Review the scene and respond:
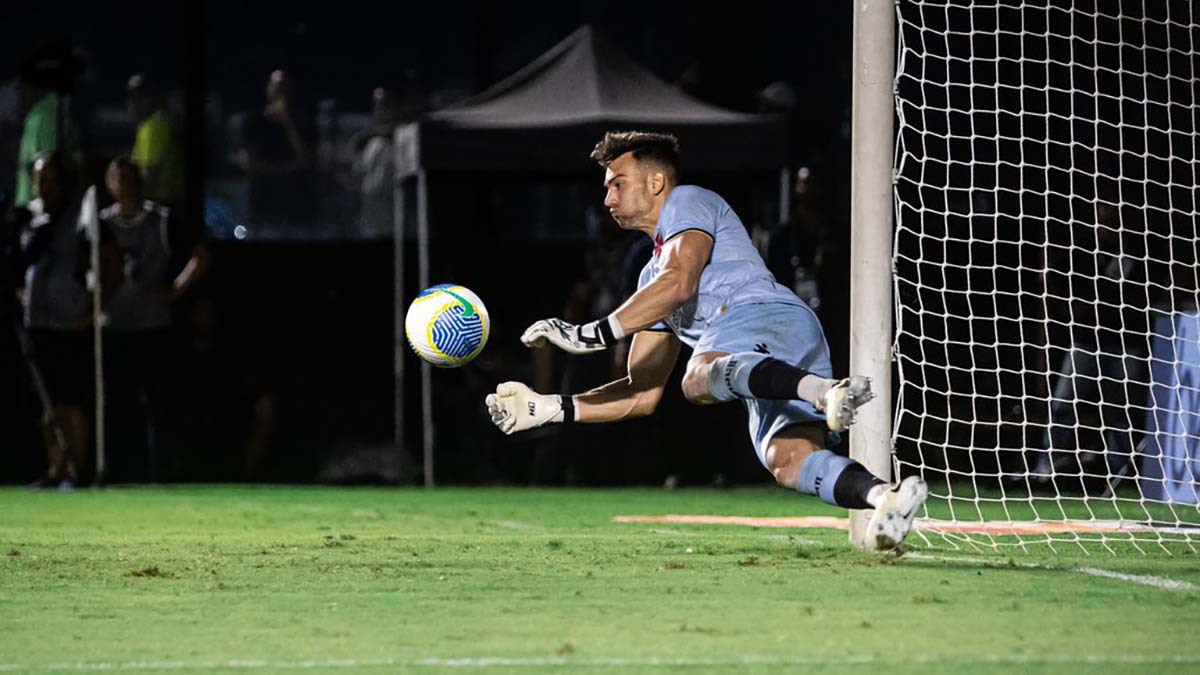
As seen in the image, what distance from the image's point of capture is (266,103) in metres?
18.2

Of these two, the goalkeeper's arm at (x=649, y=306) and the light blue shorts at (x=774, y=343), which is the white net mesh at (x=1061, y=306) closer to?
the light blue shorts at (x=774, y=343)

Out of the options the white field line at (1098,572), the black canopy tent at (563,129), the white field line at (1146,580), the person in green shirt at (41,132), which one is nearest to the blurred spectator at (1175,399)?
the black canopy tent at (563,129)

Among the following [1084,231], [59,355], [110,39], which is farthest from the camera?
[110,39]

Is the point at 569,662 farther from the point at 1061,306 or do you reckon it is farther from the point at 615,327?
the point at 1061,306

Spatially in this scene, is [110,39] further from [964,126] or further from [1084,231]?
[1084,231]

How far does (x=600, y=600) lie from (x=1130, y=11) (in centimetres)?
950

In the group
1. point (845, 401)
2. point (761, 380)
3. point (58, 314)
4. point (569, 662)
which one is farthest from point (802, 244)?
point (569, 662)

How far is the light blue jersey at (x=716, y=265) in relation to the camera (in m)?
7.85

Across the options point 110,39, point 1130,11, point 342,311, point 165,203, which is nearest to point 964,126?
point 1130,11

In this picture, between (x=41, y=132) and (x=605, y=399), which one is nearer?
(x=605, y=399)

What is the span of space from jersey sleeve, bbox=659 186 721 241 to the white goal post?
98cm

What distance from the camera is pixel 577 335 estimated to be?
757cm

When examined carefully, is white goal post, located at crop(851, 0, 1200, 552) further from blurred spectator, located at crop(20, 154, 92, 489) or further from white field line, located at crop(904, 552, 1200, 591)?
blurred spectator, located at crop(20, 154, 92, 489)

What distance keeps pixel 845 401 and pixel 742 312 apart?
3.11 feet
